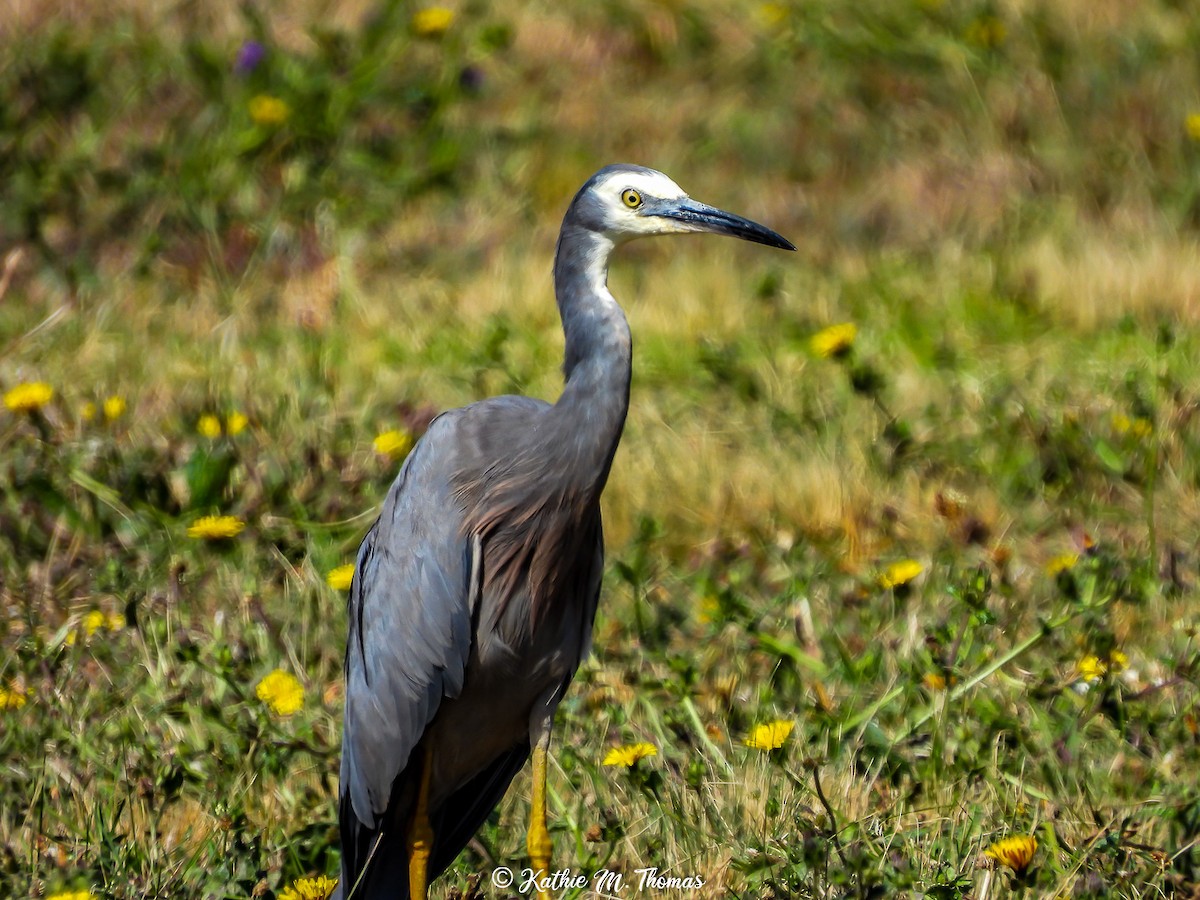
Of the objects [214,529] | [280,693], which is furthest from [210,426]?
[280,693]

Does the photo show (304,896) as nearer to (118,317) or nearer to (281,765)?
(281,765)

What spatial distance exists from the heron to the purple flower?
12.8 feet

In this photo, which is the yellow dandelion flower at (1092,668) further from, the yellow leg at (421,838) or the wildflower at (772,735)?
the yellow leg at (421,838)

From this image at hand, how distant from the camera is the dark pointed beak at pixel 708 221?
10.5 feet

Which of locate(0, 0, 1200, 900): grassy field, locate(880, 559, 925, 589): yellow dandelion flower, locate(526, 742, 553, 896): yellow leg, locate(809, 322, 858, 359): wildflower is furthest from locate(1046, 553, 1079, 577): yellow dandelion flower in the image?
locate(526, 742, 553, 896): yellow leg

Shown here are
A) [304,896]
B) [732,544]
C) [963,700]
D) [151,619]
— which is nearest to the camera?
[304,896]

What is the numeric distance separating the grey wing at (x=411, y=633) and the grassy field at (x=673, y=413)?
0.17 m

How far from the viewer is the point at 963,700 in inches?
131

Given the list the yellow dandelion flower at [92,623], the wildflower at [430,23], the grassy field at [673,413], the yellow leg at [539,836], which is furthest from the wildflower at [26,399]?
the wildflower at [430,23]

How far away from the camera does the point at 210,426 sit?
431 cm

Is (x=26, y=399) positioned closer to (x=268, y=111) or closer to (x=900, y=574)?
(x=900, y=574)

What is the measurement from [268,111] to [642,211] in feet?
12.2

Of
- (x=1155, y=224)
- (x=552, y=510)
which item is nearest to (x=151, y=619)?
(x=552, y=510)

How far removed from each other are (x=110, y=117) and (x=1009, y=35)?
4071 mm
